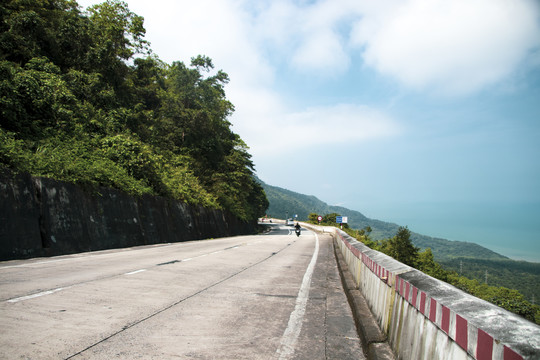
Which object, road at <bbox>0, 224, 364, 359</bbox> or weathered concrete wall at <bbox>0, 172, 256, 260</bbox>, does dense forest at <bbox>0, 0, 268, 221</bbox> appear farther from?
road at <bbox>0, 224, 364, 359</bbox>

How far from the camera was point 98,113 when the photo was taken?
27781 mm

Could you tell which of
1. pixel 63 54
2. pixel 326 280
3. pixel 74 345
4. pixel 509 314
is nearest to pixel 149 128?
pixel 63 54

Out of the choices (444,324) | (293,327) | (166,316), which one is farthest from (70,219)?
(444,324)

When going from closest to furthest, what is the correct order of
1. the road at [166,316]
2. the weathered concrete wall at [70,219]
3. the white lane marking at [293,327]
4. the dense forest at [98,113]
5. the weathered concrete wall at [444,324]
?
the weathered concrete wall at [444,324] → the road at [166,316] → the white lane marking at [293,327] → the weathered concrete wall at [70,219] → the dense forest at [98,113]

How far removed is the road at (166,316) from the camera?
14.3 feet

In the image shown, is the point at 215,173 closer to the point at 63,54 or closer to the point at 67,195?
the point at 63,54

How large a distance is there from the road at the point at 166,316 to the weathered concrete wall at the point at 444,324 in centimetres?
84

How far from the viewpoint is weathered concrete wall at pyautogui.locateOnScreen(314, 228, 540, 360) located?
2221mm

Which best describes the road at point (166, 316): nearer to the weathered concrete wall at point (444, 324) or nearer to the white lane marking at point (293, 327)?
the white lane marking at point (293, 327)

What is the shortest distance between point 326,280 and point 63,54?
2850cm

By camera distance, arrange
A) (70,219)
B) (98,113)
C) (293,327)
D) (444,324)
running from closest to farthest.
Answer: (444,324) < (293,327) < (70,219) < (98,113)

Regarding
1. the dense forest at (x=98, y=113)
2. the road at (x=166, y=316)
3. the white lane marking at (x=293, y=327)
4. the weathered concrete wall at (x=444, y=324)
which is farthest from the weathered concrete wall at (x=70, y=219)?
the weathered concrete wall at (x=444, y=324)

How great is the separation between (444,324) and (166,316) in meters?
4.10

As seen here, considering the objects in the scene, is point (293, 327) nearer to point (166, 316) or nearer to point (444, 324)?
point (166, 316)
